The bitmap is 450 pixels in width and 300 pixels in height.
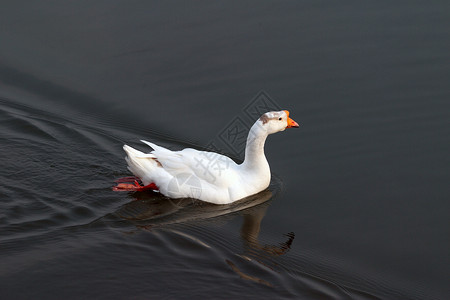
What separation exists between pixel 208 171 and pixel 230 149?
1617 millimetres

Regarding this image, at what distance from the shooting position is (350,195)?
29.3 feet

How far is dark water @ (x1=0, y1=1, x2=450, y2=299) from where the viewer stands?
284 inches

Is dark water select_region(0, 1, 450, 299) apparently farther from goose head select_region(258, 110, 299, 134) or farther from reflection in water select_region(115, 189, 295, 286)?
goose head select_region(258, 110, 299, 134)

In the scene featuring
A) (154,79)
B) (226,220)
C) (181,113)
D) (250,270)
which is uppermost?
(154,79)

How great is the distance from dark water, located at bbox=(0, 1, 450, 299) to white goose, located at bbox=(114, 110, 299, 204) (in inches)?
9.1

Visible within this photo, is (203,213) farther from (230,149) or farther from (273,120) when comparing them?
(230,149)

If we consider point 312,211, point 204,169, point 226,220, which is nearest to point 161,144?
point 204,169

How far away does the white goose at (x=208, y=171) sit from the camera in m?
9.05

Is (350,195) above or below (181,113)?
below

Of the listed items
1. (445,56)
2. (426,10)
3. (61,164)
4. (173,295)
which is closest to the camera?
(173,295)

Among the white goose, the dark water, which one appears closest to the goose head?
the white goose

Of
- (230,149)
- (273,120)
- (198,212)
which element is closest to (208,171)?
(198,212)

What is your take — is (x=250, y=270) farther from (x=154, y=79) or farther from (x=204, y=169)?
(x=154, y=79)

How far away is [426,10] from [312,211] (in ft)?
21.0
